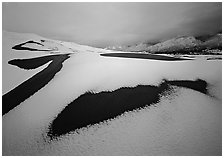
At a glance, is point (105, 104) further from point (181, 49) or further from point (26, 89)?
point (181, 49)

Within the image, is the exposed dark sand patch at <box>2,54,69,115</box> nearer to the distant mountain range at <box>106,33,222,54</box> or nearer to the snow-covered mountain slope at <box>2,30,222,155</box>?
the snow-covered mountain slope at <box>2,30,222,155</box>

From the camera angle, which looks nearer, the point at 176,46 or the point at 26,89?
the point at 26,89

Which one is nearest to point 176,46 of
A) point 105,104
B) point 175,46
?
point 175,46

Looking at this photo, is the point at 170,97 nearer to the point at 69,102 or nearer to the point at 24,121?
the point at 69,102

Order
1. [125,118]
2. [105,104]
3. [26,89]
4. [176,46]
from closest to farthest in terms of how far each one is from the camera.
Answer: [125,118] → [105,104] → [26,89] → [176,46]

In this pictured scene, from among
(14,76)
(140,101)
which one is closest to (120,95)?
(140,101)
